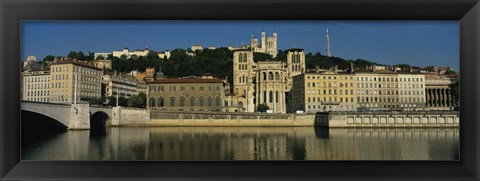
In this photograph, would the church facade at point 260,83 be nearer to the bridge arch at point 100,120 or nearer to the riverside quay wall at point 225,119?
the riverside quay wall at point 225,119

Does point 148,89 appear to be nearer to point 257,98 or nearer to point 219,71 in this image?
point 219,71

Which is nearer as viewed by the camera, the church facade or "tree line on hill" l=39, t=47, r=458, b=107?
"tree line on hill" l=39, t=47, r=458, b=107

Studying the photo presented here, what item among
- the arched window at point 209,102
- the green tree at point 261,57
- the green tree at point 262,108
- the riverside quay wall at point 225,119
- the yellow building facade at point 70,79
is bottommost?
the riverside quay wall at point 225,119

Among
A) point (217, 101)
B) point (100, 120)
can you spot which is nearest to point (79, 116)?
point (100, 120)

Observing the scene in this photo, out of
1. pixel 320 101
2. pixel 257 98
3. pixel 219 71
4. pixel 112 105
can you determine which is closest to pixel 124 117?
pixel 112 105

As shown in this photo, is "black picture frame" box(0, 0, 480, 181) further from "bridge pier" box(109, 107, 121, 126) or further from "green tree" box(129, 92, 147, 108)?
"green tree" box(129, 92, 147, 108)

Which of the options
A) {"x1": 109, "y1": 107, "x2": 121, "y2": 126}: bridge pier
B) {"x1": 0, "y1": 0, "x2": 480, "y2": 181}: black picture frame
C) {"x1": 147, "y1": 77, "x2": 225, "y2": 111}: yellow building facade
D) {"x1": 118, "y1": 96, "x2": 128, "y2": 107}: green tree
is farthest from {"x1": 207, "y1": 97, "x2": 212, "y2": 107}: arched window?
{"x1": 0, "y1": 0, "x2": 480, "y2": 181}: black picture frame
